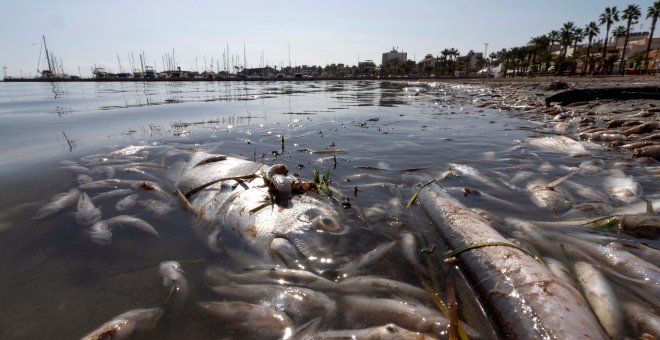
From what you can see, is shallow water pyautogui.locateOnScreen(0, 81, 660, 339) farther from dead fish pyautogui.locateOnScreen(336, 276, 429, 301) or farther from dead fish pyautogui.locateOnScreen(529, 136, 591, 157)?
dead fish pyautogui.locateOnScreen(529, 136, 591, 157)

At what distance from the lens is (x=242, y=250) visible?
2980mm

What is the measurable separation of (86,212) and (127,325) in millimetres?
2425

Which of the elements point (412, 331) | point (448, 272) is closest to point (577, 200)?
point (448, 272)

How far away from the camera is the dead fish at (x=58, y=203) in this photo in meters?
3.76

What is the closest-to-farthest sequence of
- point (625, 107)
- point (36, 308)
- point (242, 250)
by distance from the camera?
point (36, 308) < point (242, 250) < point (625, 107)

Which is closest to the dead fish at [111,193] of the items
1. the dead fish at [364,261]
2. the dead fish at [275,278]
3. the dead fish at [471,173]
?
the dead fish at [275,278]

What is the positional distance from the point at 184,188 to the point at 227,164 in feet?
2.16

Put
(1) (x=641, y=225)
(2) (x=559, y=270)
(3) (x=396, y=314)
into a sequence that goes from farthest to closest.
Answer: (1) (x=641, y=225) < (2) (x=559, y=270) < (3) (x=396, y=314)

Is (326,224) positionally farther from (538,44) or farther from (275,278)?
(538,44)

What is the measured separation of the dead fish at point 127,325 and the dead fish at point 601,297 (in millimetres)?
2880

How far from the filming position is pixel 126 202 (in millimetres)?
4156

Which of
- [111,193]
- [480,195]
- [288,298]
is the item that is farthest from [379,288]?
[111,193]

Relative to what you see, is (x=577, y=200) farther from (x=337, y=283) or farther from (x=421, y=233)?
→ (x=337, y=283)

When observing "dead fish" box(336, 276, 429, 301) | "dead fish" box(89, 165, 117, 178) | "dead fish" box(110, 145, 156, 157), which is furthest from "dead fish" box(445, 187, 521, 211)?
"dead fish" box(110, 145, 156, 157)
